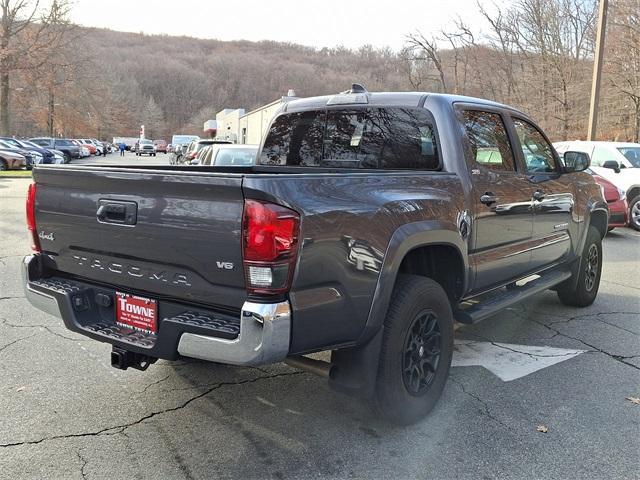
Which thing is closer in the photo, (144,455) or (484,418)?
(144,455)

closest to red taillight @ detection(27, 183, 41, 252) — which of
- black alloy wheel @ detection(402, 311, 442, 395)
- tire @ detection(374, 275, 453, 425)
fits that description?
tire @ detection(374, 275, 453, 425)

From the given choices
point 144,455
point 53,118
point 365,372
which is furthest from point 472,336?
point 53,118

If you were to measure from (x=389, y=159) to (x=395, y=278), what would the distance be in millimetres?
1243

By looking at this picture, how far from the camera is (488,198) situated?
3928 millimetres

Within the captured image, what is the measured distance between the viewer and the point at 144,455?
9.65ft

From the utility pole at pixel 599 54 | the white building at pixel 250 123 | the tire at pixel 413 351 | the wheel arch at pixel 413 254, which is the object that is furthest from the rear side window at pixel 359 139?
the white building at pixel 250 123

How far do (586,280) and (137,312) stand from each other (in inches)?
191

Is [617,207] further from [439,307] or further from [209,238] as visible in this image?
[209,238]

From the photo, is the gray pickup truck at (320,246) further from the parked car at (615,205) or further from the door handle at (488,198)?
the parked car at (615,205)

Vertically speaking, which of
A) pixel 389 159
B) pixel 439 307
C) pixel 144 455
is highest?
pixel 389 159

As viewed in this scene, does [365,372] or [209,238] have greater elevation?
[209,238]

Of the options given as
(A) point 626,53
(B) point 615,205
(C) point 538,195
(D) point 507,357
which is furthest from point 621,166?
(A) point 626,53

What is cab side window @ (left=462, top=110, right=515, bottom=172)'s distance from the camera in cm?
402

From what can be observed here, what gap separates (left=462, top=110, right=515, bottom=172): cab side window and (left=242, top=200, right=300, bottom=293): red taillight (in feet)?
6.52
